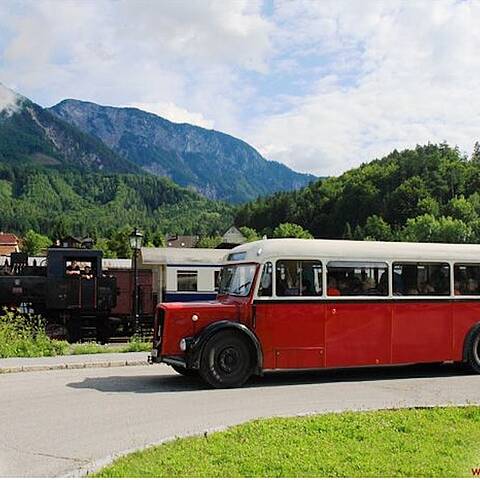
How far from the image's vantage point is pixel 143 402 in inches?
417

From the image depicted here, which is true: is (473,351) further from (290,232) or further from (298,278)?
(290,232)

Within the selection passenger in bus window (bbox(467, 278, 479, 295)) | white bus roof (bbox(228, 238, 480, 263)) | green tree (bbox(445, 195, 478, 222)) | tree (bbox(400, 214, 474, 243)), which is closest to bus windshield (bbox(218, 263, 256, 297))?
white bus roof (bbox(228, 238, 480, 263))

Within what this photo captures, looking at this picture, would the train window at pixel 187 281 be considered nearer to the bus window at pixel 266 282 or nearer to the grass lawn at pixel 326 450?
the bus window at pixel 266 282

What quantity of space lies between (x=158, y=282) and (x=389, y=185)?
10025cm

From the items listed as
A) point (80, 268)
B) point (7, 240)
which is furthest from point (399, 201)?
point (80, 268)

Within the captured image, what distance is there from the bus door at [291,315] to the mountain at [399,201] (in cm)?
9421

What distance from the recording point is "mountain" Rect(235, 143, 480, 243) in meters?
107

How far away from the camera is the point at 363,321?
12.7m

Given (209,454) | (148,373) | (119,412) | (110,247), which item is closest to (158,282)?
(148,373)

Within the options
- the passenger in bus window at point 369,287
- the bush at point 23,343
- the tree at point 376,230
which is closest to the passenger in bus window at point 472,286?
the passenger in bus window at point 369,287

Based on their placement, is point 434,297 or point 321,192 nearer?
point 434,297

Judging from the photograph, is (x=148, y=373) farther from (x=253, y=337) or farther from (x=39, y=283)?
(x=39, y=283)

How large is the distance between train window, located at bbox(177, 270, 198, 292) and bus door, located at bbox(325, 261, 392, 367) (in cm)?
1850

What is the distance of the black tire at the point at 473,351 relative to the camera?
13320mm
